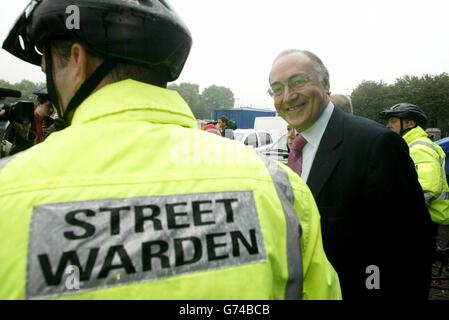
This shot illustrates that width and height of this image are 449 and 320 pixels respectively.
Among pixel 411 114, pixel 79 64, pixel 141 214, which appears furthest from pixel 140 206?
pixel 411 114

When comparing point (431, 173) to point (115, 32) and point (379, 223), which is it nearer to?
point (379, 223)

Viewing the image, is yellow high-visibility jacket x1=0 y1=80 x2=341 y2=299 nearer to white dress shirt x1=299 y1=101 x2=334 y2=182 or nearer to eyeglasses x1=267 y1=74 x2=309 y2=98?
white dress shirt x1=299 y1=101 x2=334 y2=182

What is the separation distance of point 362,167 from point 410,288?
677 millimetres

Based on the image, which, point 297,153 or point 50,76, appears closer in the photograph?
point 50,76

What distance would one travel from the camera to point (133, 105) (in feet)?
3.38

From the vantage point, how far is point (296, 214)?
1091 millimetres

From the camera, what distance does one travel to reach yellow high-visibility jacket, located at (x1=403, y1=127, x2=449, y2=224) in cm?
387

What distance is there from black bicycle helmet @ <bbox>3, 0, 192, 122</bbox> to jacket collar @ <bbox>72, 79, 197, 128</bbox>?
0.11 metres

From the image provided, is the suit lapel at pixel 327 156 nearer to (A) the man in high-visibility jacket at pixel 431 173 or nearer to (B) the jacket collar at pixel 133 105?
(B) the jacket collar at pixel 133 105

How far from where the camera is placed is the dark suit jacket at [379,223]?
2037 millimetres

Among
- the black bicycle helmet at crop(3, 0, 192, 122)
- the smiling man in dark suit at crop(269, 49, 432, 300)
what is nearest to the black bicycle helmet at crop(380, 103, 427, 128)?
the smiling man in dark suit at crop(269, 49, 432, 300)

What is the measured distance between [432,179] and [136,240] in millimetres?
3740

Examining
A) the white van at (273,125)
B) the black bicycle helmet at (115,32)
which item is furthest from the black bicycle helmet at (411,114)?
the white van at (273,125)
